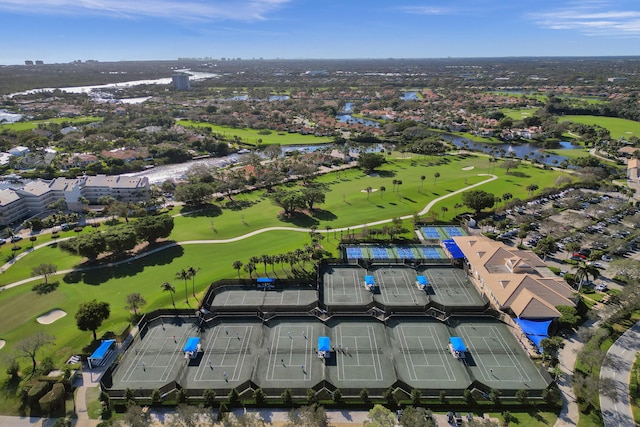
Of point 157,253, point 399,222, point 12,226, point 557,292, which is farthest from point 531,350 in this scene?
point 12,226

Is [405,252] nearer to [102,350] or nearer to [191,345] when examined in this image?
[191,345]

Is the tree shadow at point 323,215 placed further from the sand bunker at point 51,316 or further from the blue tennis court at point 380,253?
the sand bunker at point 51,316

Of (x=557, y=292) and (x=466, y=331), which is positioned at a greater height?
(x=557, y=292)

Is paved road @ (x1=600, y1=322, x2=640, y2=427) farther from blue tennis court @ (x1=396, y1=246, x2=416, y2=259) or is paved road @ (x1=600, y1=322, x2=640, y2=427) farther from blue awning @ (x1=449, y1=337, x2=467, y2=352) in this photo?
blue tennis court @ (x1=396, y1=246, x2=416, y2=259)

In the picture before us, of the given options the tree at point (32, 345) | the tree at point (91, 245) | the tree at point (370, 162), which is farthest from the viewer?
the tree at point (370, 162)

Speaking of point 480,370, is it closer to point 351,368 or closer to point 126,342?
point 351,368

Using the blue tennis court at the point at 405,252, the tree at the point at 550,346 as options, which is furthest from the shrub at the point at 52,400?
the tree at the point at 550,346
